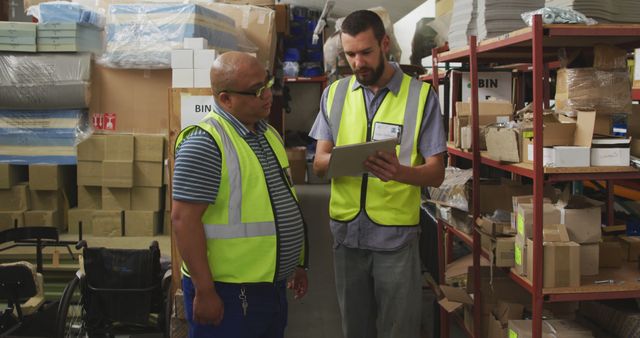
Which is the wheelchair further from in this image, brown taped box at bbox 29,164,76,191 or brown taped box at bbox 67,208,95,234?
brown taped box at bbox 29,164,76,191

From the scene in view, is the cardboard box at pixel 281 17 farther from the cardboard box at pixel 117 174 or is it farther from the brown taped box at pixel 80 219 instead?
the brown taped box at pixel 80 219

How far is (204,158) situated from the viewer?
1.87 meters

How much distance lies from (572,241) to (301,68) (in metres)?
8.29

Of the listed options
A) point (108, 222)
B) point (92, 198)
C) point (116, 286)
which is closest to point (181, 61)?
point (116, 286)

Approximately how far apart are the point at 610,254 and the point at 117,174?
3.57 meters

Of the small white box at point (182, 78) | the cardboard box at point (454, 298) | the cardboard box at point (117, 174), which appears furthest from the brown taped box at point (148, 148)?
the cardboard box at point (454, 298)

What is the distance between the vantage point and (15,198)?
16.3 ft

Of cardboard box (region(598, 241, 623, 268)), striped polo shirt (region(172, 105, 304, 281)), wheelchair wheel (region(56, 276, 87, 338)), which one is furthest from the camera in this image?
wheelchair wheel (region(56, 276, 87, 338))

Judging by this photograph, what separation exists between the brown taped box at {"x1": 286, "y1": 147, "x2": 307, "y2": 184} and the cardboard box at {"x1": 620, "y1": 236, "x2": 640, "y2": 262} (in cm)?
725

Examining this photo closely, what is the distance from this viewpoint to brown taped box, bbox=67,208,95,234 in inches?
194

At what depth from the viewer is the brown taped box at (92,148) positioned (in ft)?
15.8

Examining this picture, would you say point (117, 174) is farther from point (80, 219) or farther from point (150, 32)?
point (150, 32)

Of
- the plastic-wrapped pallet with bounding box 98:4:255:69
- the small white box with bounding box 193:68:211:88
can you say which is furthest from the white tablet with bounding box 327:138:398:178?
the plastic-wrapped pallet with bounding box 98:4:255:69

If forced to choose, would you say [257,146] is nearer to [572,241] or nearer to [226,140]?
[226,140]
